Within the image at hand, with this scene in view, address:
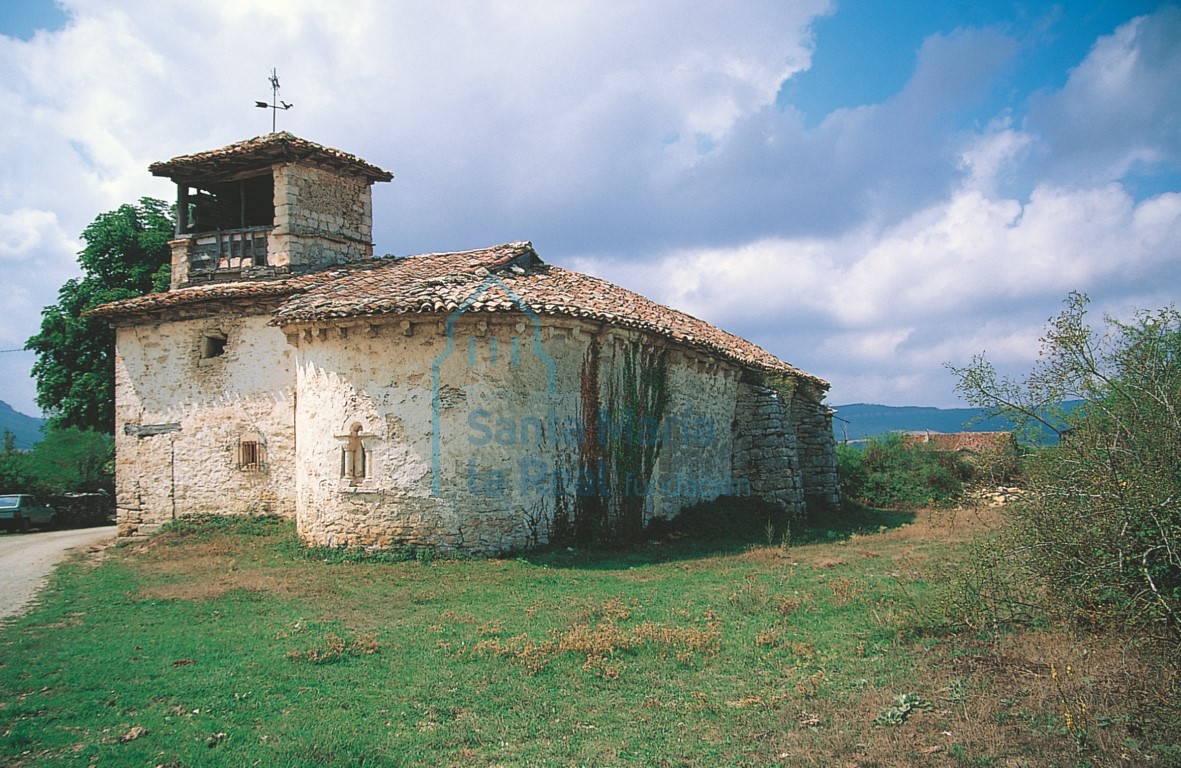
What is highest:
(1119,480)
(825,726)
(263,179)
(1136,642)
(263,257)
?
(263,179)

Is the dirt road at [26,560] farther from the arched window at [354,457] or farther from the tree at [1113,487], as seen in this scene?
the tree at [1113,487]

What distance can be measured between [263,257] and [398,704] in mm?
13639

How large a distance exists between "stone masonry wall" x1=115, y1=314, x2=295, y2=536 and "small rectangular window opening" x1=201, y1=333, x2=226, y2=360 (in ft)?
0.10

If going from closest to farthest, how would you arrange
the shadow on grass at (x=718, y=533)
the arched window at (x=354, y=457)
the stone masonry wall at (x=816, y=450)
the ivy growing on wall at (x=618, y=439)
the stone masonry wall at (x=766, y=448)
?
the shadow on grass at (x=718, y=533) < the arched window at (x=354, y=457) < the ivy growing on wall at (x=618, y=439) < the stone masonry wall at (x=766, y=448) < the stone masonry wall at (x=816, y=450)

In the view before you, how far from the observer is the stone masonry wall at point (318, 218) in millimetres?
16672

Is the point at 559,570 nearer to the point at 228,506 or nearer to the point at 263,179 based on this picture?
the point at 228,506

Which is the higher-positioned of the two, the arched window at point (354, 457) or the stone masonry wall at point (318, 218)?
the stone masonry wall at point (318, 218)

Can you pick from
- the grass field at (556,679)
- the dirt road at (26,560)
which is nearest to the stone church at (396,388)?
the dirt road at (26,560)

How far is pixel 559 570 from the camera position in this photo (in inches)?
456

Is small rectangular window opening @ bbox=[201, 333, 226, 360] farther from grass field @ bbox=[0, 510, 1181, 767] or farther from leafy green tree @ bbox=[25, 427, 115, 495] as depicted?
leafy green tree @ bbox=[25, 427, 115, 495]

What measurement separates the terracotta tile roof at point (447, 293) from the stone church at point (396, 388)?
0.21 ft

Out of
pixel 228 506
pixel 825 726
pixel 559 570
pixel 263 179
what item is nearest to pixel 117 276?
pixel 263 179

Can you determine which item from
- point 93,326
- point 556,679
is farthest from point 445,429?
point 93,326

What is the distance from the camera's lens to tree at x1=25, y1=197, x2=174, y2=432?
22.7 m
